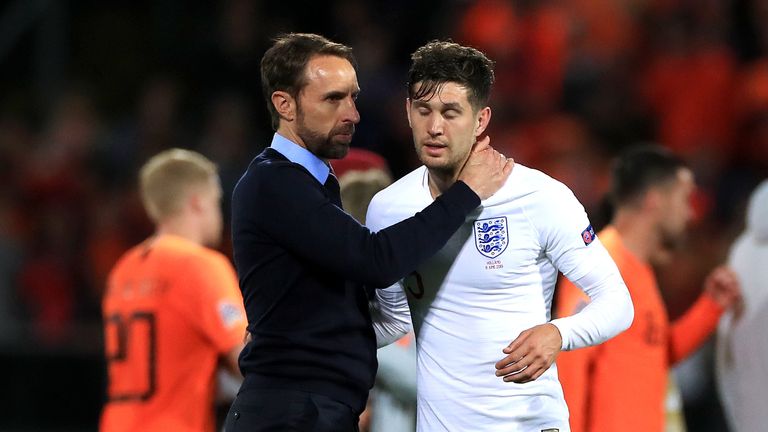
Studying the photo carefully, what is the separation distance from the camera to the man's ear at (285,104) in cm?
404

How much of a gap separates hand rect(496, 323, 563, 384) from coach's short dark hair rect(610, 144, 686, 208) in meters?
2.20

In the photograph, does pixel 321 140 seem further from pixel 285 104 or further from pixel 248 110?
pixel 248 110

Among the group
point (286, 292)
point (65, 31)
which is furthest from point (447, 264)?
point (65, 31)

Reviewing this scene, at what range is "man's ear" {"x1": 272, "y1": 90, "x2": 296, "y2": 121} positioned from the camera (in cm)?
404

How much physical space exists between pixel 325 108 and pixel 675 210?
2278mm

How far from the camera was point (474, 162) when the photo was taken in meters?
3.98

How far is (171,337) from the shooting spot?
211 inches

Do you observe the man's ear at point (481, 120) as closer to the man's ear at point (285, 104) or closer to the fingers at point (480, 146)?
the fingers at point (480, 146)

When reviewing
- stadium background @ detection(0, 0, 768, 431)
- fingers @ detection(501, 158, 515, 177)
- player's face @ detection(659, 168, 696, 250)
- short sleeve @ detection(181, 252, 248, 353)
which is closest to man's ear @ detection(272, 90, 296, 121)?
fingers @ detection(501, 158, 515, 177)

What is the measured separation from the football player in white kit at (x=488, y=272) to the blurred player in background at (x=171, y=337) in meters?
1.49

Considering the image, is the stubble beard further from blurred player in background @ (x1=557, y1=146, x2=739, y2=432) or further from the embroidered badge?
blurred player in background @ (x1=557, y1=146, x2=739, y2=432)

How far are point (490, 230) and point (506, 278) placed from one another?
0.15 metres

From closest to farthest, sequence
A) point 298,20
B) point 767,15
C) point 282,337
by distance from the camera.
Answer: point 282,337
point 767,15
point 298,20

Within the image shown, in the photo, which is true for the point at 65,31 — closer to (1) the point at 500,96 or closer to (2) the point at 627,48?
(1) the point at 500,96
